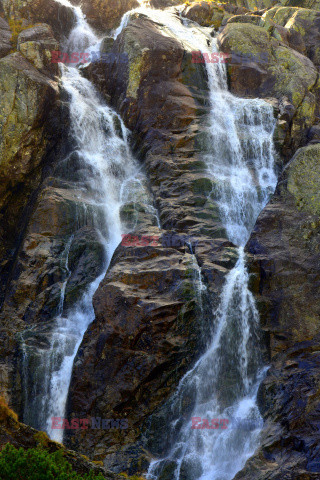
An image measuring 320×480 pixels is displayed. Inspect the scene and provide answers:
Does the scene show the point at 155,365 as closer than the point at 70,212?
Yes

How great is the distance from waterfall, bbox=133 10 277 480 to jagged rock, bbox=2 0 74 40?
519 inches

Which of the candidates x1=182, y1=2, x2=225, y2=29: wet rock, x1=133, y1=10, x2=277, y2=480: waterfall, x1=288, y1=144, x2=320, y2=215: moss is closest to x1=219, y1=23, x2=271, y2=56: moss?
x1=182, y1=2, x2=225, y2=29: wet rock

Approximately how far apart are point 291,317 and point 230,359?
263 cm

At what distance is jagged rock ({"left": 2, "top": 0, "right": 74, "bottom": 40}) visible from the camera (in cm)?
2823

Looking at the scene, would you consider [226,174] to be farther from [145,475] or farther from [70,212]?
[145,475]

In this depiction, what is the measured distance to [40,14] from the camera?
29406mm

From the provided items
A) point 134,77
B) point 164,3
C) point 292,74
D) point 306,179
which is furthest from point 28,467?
point 164,3

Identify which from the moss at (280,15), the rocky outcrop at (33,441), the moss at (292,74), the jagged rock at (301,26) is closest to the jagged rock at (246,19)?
the jagged rock at (301,26)

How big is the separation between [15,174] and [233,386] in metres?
13.4

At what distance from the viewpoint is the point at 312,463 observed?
1233 cm

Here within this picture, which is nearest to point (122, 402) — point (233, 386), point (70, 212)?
point (233, 386)

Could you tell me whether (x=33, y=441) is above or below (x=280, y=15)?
below

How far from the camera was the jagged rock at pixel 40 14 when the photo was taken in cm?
2823

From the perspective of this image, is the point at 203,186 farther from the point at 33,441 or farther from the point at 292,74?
the point at 33,441
